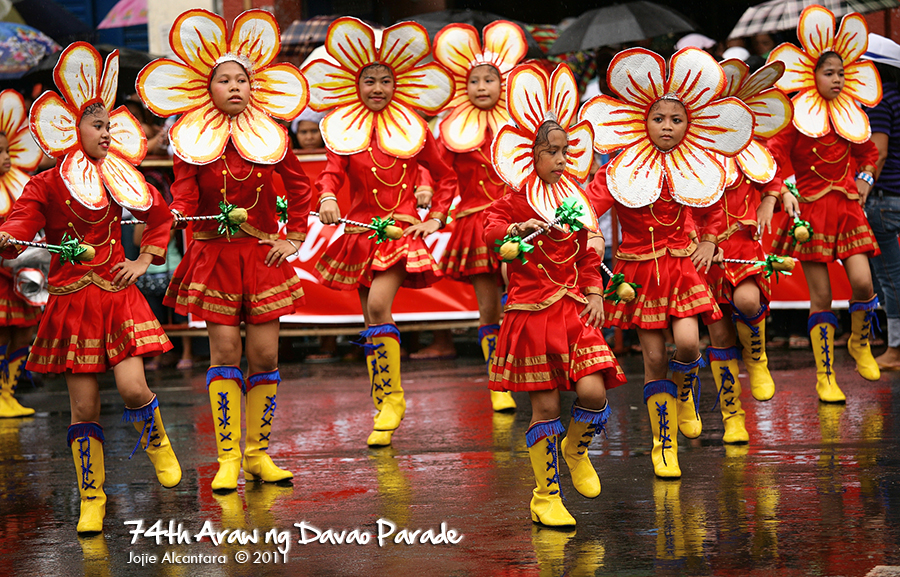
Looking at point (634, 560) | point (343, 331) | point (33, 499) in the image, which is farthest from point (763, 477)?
point (343, 331)

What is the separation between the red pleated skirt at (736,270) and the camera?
610cm

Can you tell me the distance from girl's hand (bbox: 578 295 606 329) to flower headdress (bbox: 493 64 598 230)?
0.33 m

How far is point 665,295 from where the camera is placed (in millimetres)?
5270

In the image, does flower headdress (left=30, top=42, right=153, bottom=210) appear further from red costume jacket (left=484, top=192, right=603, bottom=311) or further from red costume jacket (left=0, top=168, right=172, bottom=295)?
red costume jacket (left=484, top=192, right=603, bottom=311)

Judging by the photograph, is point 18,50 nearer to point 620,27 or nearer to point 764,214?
point 620,27

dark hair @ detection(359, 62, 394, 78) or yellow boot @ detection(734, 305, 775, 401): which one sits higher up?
dark hair @ detection(359, 62, 394, 78)

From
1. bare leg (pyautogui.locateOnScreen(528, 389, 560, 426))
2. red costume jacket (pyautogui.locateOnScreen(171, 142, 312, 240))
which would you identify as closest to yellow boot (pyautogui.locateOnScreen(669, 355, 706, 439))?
bare leg (pyautogui.locateOnScreen(528, 389, 560, 426))

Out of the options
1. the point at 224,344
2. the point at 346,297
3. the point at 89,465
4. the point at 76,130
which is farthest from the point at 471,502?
the point at 346,297

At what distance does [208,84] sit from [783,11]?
6.72m

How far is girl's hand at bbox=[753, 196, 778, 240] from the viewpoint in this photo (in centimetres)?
629

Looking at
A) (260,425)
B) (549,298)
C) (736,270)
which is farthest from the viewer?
(736,270)

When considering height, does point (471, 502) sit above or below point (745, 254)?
below

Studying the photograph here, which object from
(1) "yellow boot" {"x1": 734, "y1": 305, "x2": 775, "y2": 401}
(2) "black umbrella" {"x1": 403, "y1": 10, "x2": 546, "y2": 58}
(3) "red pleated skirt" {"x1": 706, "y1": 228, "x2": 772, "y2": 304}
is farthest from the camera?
(2) "black umbrella" {"x1": 403, "y1": 10, "x2": 546, "y2": 58}

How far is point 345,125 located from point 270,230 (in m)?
1.21
